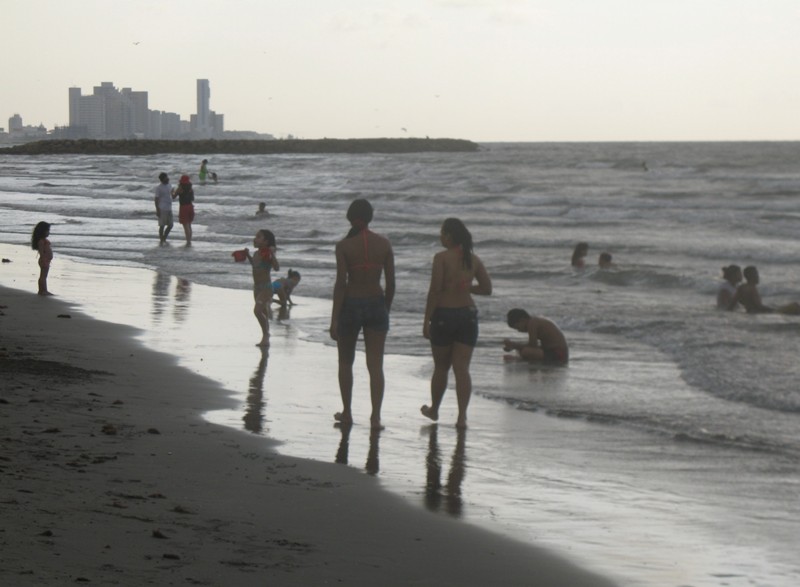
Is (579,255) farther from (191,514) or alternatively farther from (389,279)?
(191,514)

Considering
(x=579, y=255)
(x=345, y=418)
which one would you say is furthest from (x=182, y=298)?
(x=345, y=418)

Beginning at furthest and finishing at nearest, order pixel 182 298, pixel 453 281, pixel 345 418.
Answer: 1. pixel 182 298
2. pixel 453 281
3. pixel 345 418

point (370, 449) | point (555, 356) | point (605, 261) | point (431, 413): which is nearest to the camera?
point (370, 449)

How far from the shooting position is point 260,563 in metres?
4.82

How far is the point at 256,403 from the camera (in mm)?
9062

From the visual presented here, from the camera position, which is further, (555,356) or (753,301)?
(753,301)

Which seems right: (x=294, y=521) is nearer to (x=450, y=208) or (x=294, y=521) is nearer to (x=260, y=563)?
(x=260, y=563)

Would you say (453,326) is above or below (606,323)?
above

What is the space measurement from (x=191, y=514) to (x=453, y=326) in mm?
3430

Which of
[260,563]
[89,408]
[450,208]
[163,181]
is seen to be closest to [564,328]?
[89,408]

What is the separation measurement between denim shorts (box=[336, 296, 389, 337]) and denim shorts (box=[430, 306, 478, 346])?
1.53 ft

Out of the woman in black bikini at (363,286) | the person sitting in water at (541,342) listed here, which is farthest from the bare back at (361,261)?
→ the person sitting in water at (541,342)

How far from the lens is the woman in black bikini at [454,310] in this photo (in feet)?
27.9

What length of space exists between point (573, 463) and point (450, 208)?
34.7 metres
